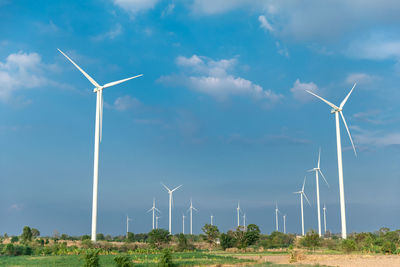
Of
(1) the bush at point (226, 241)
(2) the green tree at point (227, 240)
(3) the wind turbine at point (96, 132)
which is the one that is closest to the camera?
(3) the wind turbine at point (96, 132)

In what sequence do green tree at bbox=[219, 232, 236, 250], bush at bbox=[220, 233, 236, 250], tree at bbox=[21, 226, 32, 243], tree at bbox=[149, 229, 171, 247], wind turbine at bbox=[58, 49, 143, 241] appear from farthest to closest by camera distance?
tree at bbox=[21, 226, 32, 243] → bush at bbox=[220, 233, 236, 250] → green tree at bbox=[219, 232, 236, 250] → tree at bbox=[149, 229, 171, 247] → wind turbine at bbox=[58, 49, 143, 241]

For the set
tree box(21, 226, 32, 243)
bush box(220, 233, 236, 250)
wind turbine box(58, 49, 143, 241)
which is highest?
wind turbine box(58, 49, 143, 241)

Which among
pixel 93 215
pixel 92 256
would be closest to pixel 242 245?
pixel 93 215

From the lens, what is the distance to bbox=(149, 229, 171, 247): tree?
250 feet

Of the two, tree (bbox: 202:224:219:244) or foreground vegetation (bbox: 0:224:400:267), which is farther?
tree (bbox: 202:224:219:244)

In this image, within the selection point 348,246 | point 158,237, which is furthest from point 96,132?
point 348,246

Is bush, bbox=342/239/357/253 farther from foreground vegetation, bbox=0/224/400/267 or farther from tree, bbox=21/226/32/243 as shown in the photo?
tree, bbox=21/226/32/243

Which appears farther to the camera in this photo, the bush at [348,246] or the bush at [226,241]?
the bush at [226,241]

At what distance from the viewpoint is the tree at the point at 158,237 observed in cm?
7619

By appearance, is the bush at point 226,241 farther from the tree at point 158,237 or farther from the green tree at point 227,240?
the tree at point 158,237

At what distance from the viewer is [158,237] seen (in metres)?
76.5

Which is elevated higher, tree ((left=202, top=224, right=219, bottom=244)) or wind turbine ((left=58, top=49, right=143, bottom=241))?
wind turbine ((left=58, top=49, right=143, bottom=241))

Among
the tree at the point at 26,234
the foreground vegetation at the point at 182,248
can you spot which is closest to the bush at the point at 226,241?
the foreground vegetation at the point at 182,248

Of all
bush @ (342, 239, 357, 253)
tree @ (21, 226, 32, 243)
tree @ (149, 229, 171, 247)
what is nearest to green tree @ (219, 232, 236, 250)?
tree @ (149, 229, 171, 247)
